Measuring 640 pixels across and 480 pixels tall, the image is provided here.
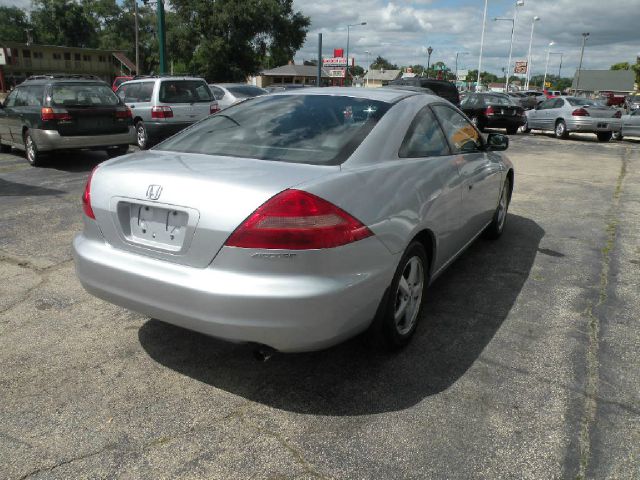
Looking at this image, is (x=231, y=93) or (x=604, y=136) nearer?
(x=231, y=93)

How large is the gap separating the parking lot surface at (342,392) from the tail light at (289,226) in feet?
2.25

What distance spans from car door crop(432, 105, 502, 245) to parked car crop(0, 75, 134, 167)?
24.3 ft

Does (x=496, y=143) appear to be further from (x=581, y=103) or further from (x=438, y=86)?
A: (x=581, y=103)

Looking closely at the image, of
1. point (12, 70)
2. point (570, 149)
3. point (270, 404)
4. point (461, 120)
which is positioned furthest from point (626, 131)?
point (12, 70)

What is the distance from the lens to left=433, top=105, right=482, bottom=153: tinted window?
388 cm

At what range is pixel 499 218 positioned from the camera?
18.1 feet

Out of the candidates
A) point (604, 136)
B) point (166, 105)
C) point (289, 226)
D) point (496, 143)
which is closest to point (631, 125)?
point (604, 136)

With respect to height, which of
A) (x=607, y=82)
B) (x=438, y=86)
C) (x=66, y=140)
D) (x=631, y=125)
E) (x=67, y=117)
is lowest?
(x=66, y=140)

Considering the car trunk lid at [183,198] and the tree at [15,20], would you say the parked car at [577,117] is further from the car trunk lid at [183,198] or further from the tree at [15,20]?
the tree at [15,20]

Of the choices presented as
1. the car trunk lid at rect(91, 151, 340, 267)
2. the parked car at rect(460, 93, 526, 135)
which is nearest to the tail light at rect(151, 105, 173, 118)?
the car trunk lid at rect(91, 151, 340, 267)

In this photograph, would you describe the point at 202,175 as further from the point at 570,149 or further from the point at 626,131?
the point at 626,131

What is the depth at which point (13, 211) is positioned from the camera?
21.0 ft

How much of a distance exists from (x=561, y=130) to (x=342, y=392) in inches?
752

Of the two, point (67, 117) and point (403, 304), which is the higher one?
point (67, 117)
